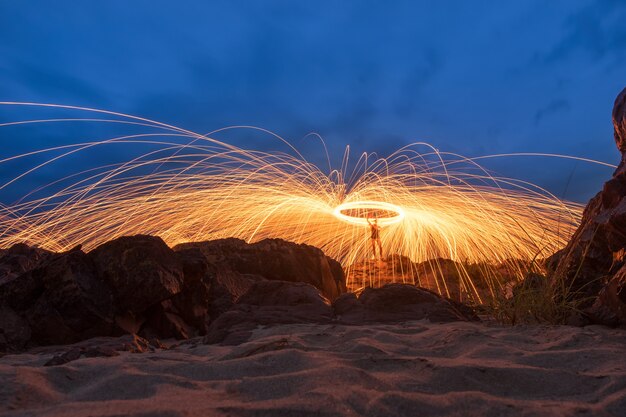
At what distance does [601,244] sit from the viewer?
12.4 feet

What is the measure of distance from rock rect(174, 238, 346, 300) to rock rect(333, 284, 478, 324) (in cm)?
189

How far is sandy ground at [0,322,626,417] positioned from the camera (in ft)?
5.30

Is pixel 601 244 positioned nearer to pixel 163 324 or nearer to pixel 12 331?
pixel 163 324

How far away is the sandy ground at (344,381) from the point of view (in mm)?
1616

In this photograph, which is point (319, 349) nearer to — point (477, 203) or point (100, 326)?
point (100, 326)

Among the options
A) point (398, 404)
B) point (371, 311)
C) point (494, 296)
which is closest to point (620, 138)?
point (494, 296)

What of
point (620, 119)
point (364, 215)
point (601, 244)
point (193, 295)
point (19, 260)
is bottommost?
point (193, 295)

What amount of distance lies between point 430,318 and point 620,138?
2065 millimetres

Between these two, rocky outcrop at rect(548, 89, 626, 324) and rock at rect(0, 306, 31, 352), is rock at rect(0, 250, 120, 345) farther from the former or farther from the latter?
rocky outcrop at rect(548, 89, 626, 324)

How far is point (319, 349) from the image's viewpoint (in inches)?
104

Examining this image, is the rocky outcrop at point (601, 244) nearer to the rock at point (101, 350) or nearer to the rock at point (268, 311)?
the rock at point (268, 311)

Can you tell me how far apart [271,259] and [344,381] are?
4347 mm

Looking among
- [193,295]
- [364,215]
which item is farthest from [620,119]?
[364,215]

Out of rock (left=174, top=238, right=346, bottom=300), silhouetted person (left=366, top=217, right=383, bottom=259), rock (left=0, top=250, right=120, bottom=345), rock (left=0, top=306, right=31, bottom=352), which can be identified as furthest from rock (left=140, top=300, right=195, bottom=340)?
silhouetted person (left=366, top=217, right=383, bottom=259)
